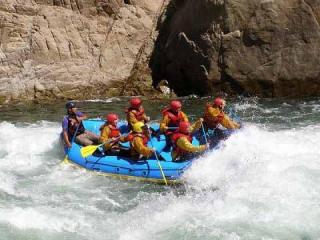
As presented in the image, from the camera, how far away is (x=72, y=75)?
1769 centimetres

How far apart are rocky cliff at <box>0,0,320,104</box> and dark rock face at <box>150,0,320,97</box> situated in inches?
1.1

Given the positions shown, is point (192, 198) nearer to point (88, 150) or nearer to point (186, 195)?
point (186, 195)

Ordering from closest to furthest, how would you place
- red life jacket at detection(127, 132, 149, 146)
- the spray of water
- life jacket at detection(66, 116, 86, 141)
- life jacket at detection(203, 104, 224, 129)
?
the spray of water
red life jacket at detection(127, 132, 149, 146)
life jacket at detection(203, 104, 224, 129)
life jacket at detection(66, 116, 86, 141)

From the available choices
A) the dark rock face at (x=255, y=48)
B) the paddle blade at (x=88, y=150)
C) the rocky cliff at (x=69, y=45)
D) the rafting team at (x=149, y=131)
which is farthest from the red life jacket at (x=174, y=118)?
the rocky cliff at (x=69, y=45)

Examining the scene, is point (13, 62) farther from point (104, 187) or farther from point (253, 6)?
point (104, 187)

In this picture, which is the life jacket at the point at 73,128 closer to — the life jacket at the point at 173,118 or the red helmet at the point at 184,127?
the life jacket at the point at 173,118

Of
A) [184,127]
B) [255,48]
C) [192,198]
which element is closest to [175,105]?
[184,127]

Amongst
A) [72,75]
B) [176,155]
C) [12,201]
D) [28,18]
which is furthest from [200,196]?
[28,18]

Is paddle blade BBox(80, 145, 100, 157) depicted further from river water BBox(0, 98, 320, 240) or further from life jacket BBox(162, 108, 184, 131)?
life jacket BBox(162, 108, 184, 131)

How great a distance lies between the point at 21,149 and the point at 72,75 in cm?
568

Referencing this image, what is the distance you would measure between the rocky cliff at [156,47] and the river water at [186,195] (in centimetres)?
338

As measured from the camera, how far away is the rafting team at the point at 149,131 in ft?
34.0

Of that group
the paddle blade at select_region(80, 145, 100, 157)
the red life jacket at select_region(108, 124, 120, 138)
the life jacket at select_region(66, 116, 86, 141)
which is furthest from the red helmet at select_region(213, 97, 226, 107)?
the life jacket at select_region(66, 116, 86, 141)

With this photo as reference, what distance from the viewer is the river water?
824cm
